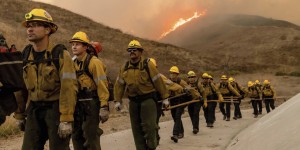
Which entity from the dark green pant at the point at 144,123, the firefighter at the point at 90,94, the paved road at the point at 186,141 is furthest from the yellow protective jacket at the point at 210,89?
the firefighter at the point at 90,94

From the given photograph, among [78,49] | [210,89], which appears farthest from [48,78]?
[210,89]

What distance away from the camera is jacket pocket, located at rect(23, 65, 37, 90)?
520cm

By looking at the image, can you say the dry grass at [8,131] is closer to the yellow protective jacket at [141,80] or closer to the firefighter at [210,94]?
the yellow protective jacket at [141,80]

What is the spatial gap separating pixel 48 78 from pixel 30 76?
24 cm

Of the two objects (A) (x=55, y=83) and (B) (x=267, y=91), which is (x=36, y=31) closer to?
(A) (x=55, y=83)

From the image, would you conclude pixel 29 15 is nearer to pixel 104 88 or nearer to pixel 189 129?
pixel 104 88

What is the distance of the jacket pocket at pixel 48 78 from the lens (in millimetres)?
5129

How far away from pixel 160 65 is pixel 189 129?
38.2 metres

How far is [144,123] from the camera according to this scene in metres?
8.09

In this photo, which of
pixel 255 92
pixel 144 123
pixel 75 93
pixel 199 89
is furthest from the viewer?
pixel 255 92

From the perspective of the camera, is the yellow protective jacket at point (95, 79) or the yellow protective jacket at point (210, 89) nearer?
the yellow protective jacket at point (95, 79)

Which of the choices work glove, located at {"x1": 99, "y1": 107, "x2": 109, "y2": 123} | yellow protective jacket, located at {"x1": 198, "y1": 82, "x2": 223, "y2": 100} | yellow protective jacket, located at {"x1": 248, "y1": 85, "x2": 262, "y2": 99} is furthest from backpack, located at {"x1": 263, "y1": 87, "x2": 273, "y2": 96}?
work glove, located at {"x1": 99, "y1": 107, "x2": 109, "y2": 123}

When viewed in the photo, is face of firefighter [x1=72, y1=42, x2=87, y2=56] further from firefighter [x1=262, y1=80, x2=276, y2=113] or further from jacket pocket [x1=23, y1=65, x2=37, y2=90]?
firefighter [x1=262, y1=80, x2=276, y2=113]

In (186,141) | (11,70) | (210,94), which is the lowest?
(186,141)
